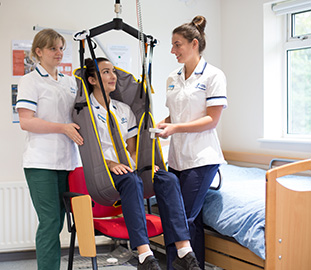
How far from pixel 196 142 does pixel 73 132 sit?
0.65m

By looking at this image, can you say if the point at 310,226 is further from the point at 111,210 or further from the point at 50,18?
the point at 50,18

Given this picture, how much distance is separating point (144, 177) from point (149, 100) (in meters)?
0.39

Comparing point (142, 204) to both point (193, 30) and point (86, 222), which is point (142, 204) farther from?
point (193, 30)

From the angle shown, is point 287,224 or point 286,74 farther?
point 286,74

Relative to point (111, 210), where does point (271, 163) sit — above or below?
above

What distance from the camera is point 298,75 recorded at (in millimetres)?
3379

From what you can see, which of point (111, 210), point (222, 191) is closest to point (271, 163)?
point (222, 191)

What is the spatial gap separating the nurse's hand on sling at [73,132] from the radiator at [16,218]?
117 centimetres

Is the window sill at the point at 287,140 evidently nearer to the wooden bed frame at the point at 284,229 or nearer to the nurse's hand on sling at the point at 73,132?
the wooden bed frame at the point at 284,229

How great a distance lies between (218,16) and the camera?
145 inches

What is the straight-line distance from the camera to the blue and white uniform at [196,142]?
6.95 feet

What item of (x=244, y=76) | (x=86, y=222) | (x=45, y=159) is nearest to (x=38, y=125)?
(x=45, y=159)

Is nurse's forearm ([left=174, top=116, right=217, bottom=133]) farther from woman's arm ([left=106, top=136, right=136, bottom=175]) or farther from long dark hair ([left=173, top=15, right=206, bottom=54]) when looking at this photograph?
long dark hair ([left=173, top=15, right=206, bottom=54])

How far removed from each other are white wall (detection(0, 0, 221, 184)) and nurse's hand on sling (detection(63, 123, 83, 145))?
1009mm
